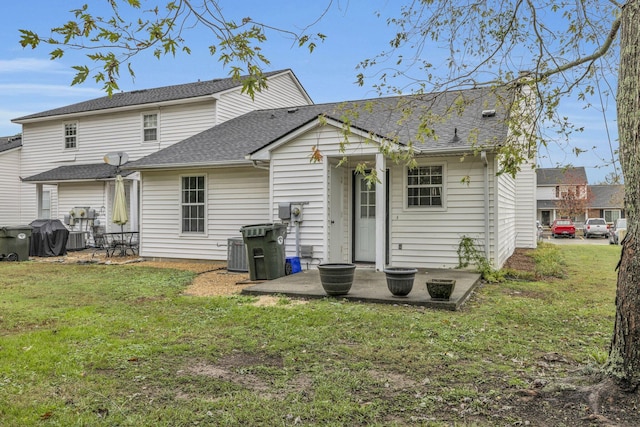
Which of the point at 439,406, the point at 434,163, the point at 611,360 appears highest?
the point at 434,163

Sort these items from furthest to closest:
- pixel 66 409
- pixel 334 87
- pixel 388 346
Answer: pixel 334 87 → pixel 388 346 → pixel 66 409

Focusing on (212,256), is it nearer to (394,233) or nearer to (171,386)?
(394,233)

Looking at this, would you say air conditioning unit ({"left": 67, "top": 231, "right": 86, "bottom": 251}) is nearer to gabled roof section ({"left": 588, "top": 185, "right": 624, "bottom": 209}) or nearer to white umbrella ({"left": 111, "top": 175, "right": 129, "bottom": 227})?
white umbrella ({"left": 111, "top": 175, "right": 129, "bottom": 227})

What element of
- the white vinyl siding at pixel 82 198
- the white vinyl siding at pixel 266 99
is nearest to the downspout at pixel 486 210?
Result: the white vinyl siding at pixel 266 99

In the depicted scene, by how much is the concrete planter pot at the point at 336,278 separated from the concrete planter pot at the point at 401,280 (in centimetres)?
66

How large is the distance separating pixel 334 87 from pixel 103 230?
1413 cm

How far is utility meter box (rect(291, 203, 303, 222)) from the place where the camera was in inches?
400

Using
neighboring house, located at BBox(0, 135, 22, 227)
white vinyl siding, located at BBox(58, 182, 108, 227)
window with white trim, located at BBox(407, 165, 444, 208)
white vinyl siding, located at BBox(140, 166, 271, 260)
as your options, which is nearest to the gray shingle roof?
white vinyl siding, located at BBox(140, 166, 271, 260)

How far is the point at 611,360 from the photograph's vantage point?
351 cm

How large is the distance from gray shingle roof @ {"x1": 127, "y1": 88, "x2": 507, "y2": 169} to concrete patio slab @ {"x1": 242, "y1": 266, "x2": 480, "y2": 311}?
2583mm

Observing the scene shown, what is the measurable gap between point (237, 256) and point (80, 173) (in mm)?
10375

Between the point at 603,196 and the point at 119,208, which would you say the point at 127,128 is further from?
the point at 603,196

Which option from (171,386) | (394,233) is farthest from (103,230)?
(171,386)

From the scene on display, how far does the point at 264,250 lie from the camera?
364 inches
